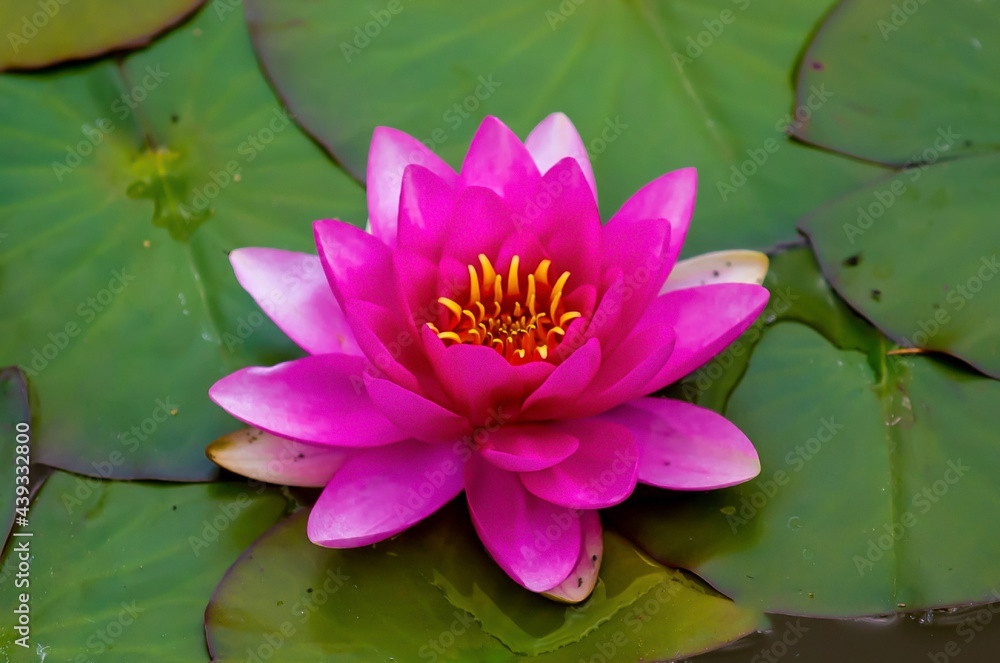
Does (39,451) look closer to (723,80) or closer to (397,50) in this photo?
(397,50)

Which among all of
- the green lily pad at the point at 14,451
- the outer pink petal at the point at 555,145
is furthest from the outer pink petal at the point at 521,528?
the green lily pad at the point at 14,451

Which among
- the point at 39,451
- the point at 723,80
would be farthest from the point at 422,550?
the point at 723,80

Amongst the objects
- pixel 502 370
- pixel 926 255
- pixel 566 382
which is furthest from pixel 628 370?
pixel 926 255

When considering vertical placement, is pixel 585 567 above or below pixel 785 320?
below

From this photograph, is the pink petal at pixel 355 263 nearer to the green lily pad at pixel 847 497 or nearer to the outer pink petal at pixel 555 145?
the outer pink petal at pixel 555 145

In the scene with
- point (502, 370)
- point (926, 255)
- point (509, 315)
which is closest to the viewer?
point (502, 370)

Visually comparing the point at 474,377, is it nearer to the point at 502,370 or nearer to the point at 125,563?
the point at 502,370

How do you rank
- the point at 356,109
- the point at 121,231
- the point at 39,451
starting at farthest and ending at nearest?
the point at 356,109
the point at 121,231
the point at 39,451
